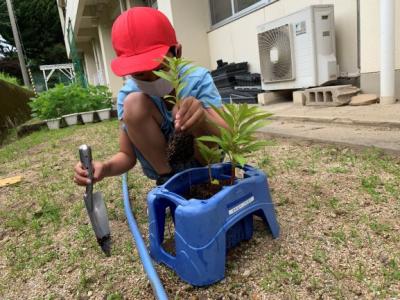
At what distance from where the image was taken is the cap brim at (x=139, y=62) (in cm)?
116

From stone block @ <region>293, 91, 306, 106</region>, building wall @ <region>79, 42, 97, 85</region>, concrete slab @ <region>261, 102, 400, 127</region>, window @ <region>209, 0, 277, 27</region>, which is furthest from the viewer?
building wall @ <region>79, 42, 97, 85</region>

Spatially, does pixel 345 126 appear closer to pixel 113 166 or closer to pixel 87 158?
pixel 113 166

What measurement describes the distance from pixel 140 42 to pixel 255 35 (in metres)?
3.88

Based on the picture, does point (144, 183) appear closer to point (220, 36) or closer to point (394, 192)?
point (394, 192)

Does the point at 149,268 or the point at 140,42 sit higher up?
the point at 140,42

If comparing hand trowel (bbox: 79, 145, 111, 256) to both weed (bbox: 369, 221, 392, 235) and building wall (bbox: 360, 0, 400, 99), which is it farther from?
building wall (bbox: 360, 0, 400, 99)

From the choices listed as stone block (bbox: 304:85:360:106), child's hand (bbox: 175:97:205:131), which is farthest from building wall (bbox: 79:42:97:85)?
child's hand (bbox: 175:97:205:131)

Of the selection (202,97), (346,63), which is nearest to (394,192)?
(202,97)

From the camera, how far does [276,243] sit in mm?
1238

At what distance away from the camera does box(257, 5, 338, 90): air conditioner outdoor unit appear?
131 inches

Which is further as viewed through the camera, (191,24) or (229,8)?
(191,24)

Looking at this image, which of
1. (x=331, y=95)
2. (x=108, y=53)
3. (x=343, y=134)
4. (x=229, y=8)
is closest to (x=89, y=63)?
(x=108, y=53)

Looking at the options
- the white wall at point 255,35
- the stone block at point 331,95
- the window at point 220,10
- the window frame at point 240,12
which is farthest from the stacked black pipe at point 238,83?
the stone block at point 331,95

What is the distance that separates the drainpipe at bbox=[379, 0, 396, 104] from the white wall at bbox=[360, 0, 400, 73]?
0.40 ft
